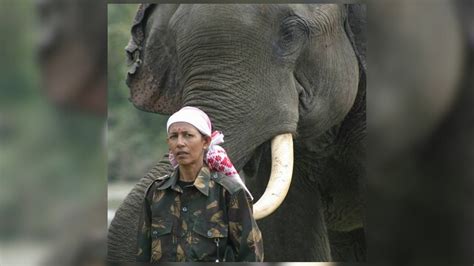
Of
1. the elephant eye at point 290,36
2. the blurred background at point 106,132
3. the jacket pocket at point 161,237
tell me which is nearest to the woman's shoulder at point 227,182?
the jacket pocket at point 161,237

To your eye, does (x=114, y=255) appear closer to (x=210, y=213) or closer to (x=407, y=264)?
(x=210, y=213)

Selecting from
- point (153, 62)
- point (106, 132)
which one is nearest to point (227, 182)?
point (106, 132)

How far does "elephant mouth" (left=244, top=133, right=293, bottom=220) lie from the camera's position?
3.00 m

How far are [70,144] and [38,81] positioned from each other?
136 millimetres

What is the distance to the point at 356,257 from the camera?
4.66m

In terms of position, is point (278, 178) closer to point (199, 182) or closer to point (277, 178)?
point (277, 178)

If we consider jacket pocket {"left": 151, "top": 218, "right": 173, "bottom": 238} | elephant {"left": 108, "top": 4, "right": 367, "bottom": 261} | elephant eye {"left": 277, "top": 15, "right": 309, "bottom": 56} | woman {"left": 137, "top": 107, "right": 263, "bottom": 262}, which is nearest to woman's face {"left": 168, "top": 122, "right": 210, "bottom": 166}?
woman {"left": 137, "top": 107, "right": 263, "bottom": 262}

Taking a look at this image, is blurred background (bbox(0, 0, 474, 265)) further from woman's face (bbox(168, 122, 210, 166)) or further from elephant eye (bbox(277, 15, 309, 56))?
elephant eye (bbox(277, 15, 309, 56))

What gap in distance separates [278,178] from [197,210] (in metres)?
0.67

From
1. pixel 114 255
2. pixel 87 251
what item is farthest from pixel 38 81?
pixel 114 255

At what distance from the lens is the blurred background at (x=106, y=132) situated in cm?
230

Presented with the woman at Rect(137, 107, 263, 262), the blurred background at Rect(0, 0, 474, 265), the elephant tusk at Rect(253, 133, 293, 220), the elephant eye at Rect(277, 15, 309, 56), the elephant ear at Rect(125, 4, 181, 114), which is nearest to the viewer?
the blurred background at Rect(0, 0, 474, 265)

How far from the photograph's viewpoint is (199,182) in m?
2.50

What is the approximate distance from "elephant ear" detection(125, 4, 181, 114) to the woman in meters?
1.06
